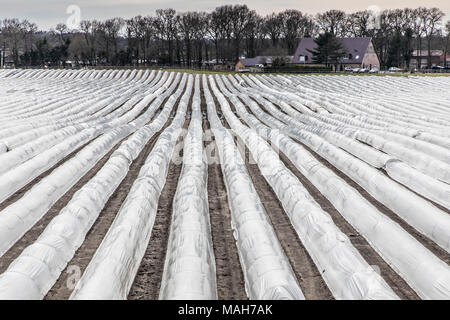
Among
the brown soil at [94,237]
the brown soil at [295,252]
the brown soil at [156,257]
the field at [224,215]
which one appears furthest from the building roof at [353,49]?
the brown soil at [156,257]

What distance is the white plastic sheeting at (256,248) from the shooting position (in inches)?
209

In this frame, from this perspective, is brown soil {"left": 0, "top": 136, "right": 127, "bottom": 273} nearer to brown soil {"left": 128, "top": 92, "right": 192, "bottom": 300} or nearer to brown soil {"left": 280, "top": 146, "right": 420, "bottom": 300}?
brown soil {"left": 128, "top": 92, "right": 192, "bottom": 300}

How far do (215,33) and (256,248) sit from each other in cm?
8455

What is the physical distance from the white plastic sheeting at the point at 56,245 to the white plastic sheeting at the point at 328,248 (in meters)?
3.94

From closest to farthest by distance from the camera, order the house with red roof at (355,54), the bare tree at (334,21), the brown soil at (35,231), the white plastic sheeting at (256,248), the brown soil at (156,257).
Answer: the white plastic sheeting at (256,248)
the brown soil at (156,257)
the brown soil at (35,231)
the house with red roof at (355,54)
the bare tree at (334,21)

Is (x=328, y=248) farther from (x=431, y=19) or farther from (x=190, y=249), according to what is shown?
(x=431, y=19)

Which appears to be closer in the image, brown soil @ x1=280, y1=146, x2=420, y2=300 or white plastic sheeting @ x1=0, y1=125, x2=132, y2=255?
brown soil @ x1=280, y1=146, x2=420, y2=300

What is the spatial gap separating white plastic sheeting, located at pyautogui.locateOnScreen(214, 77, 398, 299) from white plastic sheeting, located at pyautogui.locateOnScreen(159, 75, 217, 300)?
1692 millimetres

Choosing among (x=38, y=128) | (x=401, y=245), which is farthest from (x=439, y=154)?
(x=38, y=128)

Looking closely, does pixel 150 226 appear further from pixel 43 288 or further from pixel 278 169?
pixel 278 169

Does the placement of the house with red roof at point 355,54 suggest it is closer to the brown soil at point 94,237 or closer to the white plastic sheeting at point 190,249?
the brown soil at point 94,237

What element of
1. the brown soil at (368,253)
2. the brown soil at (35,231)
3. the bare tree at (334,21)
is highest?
the bare tree at (334,21)

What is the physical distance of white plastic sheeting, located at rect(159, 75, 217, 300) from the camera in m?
5.34

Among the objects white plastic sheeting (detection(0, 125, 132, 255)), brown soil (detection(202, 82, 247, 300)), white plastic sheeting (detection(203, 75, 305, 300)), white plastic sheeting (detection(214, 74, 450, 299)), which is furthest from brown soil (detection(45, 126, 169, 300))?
white plastic sheeting (detection(214, 74, 450, 299))
